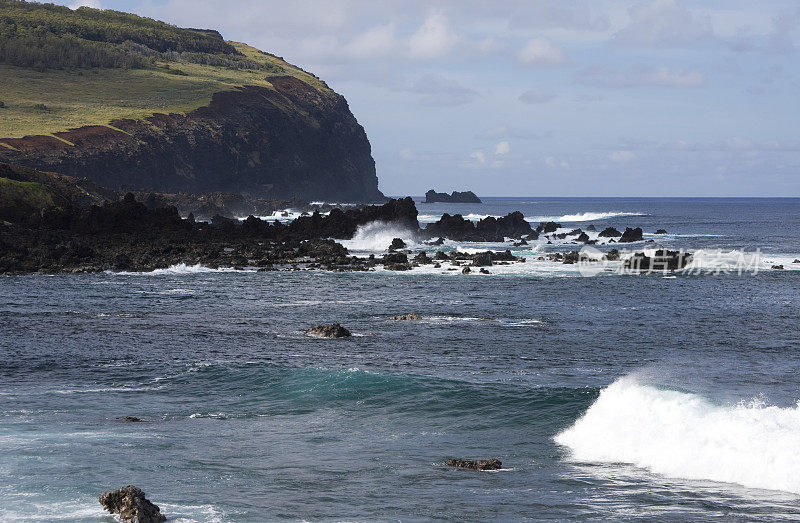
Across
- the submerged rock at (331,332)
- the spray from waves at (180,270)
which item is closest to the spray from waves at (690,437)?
the submerged rock at (331,332)

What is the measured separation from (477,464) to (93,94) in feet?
513

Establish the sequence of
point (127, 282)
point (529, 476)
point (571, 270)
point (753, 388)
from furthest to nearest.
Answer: point (571, 270) → point (127, 282) → point (753, 388) → point (529, 476)

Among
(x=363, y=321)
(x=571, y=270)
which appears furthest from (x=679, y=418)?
(x=571, y=270)

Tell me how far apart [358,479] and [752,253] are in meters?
66.2

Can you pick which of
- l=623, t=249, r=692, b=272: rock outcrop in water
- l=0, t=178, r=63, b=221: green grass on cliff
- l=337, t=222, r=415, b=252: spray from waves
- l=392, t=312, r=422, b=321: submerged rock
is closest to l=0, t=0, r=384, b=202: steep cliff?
l=0, t=178, r=63, b=221: green grass on cliff

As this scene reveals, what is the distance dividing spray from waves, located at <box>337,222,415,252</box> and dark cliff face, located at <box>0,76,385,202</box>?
2093 inches

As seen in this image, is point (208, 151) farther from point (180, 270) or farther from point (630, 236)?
point (180, 270)

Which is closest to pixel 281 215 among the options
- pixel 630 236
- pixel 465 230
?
pixel 465 230

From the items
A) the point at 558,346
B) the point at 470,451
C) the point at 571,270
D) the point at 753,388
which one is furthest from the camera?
the point at 571,270

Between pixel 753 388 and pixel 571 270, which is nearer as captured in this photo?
pixel 753 388

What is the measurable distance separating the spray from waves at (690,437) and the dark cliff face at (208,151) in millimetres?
104851

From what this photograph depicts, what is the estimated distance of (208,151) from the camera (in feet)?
525

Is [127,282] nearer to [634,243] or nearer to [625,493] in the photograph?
[625,493]

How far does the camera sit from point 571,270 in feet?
189
